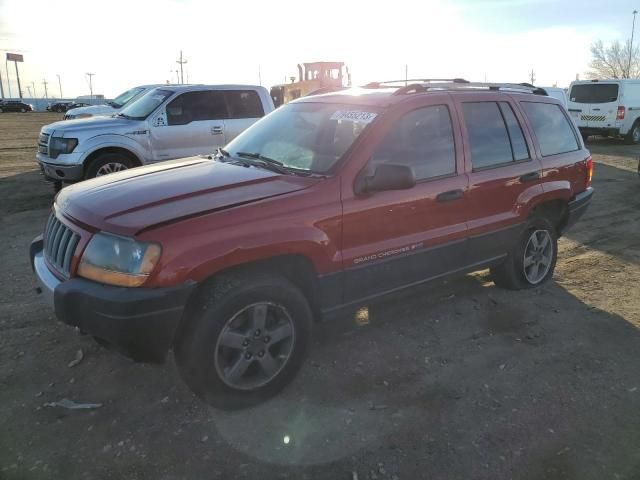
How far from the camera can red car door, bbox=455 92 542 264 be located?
396 cm

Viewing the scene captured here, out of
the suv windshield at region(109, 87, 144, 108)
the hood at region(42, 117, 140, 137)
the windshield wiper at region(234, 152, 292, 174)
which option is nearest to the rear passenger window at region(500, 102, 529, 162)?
the windshield wiper at region(234, 152, 292, 174)

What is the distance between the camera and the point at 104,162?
7.86 metres

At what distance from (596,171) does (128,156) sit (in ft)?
34.6

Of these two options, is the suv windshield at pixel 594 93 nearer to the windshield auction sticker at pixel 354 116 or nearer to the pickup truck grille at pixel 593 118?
the pickup truck grille at pixel 593 118

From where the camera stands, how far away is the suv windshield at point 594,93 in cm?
1662

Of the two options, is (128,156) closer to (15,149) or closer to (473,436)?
(473,436)

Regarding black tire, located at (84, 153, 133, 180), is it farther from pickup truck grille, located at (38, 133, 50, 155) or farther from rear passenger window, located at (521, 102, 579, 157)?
rear passenger window, located at (521, 102, 579, 157)

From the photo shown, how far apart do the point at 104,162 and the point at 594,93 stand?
51.9 ft

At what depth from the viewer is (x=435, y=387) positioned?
10.7ft

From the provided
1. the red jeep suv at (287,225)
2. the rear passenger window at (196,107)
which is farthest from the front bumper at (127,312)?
the rear passenger window at (196,107)

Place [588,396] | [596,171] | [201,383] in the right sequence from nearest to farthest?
[201,383] → [588,396] → [596,171]

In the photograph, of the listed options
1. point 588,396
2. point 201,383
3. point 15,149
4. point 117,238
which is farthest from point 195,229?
point 15,149

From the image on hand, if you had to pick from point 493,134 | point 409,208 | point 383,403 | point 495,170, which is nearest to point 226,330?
point 383,403

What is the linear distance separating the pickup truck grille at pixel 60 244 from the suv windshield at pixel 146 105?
5.42m
